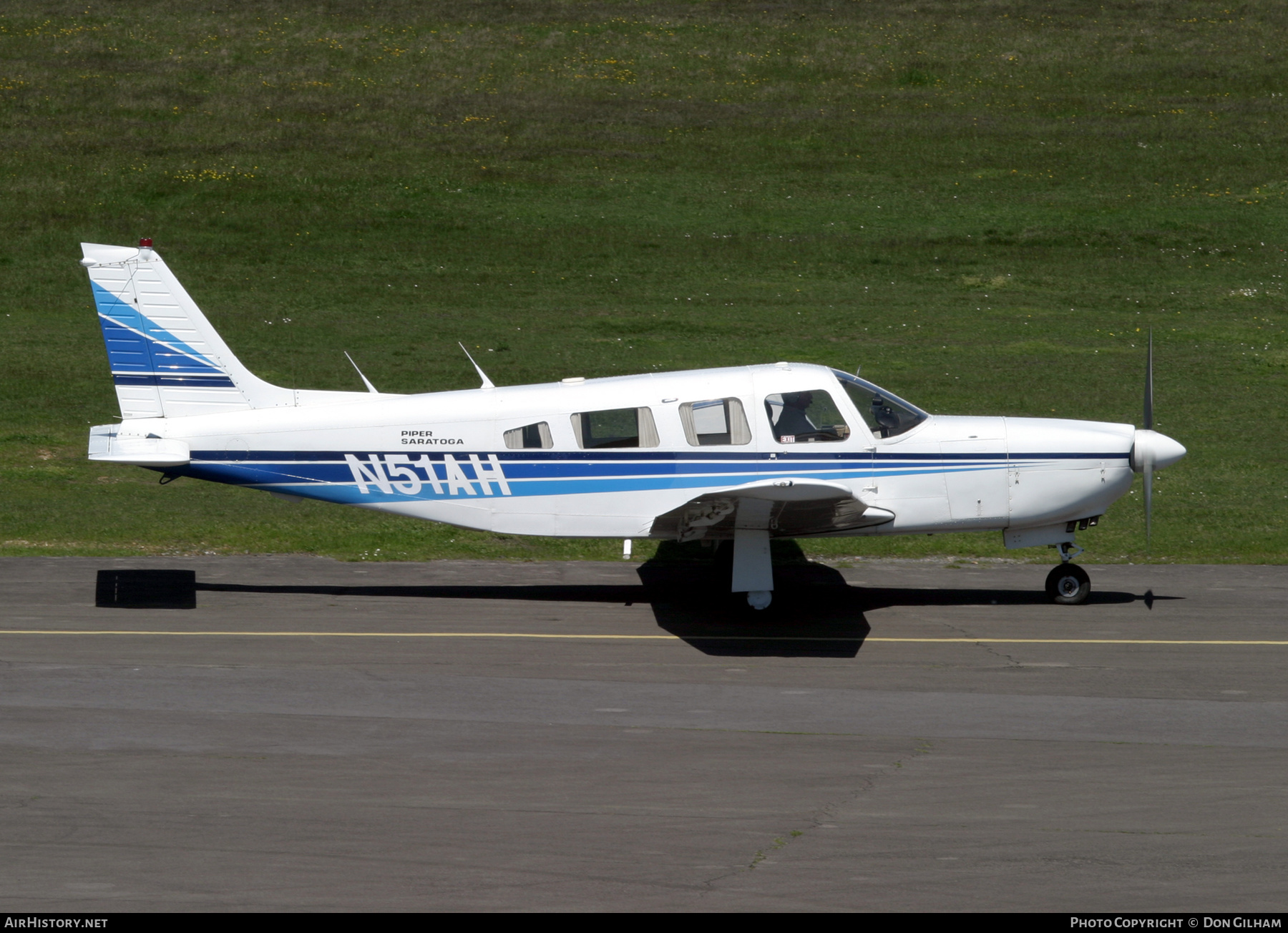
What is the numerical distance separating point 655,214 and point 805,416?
2129cm

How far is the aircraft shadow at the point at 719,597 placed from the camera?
1136cm

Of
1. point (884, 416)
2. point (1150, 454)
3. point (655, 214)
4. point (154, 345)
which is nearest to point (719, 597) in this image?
point (884, 416)

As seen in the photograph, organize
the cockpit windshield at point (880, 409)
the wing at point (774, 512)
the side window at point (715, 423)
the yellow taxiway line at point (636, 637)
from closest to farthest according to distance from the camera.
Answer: the wing at point (774, 512)
the yellow taxiway line at point (636, 637)
the side window at point (715, 423)
the cockpit windshield at point (880, 409)

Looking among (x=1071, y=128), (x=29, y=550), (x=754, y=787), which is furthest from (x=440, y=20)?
(x=754, y=787)

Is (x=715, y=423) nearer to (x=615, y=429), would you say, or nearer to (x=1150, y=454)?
(x=615, y=429)

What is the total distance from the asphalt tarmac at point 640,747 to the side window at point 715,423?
167 centimetres

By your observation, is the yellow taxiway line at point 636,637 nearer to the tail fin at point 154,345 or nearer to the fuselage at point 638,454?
the fuselage at point 638,454

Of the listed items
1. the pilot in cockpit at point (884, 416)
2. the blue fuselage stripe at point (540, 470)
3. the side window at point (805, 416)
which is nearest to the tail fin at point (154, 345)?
the blue fuselage stripe at point (540, 470)

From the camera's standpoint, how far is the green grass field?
728 inches

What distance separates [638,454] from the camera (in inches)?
463

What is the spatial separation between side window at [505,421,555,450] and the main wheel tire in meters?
4.97

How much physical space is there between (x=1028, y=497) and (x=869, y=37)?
35.0m

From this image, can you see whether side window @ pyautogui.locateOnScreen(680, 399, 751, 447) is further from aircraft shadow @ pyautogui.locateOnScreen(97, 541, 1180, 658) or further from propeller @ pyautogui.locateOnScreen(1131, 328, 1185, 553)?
propeller @ pyautogui.locateOnScreen(1131, 328, 1185, 553)

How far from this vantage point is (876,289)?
28.0 m
